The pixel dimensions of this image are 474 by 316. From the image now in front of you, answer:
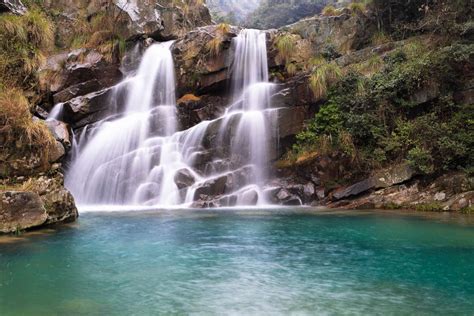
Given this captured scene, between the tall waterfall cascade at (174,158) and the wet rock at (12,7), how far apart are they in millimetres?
5130

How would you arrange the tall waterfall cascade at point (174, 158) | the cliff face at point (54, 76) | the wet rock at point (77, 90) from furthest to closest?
the wet rock at point (77, 90)
the tall waterfall cascade at point (174, 158)
the cliff face at point (54, 76)

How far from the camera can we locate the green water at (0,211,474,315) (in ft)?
16.1

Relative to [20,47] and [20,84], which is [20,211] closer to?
Answer: [20,84]

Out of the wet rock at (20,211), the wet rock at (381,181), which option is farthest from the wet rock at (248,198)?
the wet rock at (20,211)

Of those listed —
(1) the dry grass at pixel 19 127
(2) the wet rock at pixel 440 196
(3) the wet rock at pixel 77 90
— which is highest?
(3) the wet rock at pixel 77 90

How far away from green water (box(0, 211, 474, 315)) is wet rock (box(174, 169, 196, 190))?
4876mm

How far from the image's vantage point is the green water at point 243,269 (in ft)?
16.1

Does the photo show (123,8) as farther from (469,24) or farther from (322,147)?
(469,24)

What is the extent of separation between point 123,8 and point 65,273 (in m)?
19.2

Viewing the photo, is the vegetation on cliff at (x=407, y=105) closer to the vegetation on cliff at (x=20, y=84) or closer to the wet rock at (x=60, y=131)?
the wet rock at (x=60, y=131)

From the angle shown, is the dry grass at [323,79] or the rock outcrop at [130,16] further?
the rock outcrop at [130,16]

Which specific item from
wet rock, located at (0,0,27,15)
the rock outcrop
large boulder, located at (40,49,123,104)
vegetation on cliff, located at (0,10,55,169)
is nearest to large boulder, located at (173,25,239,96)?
the rock outcrop

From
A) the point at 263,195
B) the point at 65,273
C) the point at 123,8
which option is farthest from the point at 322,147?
the point at 123,8

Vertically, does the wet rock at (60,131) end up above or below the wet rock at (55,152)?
above
